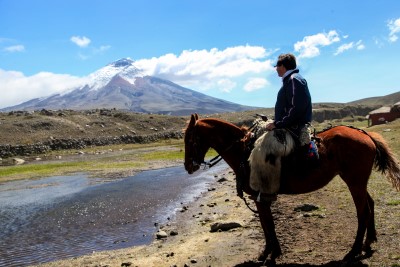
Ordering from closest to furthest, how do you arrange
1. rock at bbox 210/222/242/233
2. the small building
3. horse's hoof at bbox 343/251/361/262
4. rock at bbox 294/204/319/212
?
horse's hoof at bbox 343/251/361/262 < rock at bbox 210/222/242/233 < rock at bbox 294/204/319/212 < the small building

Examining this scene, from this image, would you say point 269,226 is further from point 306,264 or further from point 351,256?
point 351,256

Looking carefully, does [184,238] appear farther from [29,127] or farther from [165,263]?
[29,127]

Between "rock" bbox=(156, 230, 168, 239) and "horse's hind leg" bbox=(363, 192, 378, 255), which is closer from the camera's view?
"horse's hind leg" bbox=(363, 192, 378, 255)

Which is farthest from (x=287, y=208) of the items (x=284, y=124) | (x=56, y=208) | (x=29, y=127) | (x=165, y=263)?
(x=29, y=127)

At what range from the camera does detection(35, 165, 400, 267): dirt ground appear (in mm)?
9352

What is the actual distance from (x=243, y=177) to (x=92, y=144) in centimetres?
7734

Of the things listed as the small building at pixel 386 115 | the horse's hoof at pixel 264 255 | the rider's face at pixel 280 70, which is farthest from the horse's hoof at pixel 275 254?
the small building at pixel 386 115

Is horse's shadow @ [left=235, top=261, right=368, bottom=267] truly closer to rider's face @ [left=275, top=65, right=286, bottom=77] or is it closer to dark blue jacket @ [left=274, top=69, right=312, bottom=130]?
dark blue jacket @ [left=274, top=69, right=312, bottom=130]

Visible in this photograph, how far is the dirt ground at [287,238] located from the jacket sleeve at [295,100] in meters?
3.44

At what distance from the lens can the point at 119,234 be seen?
16.3 metres

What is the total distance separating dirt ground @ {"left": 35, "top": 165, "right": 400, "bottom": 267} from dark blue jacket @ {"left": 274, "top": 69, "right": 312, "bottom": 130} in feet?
11.1

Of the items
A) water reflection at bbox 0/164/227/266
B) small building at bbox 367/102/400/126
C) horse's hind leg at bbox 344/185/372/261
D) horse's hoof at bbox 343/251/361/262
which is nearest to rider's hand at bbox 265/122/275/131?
horse's hind leg at bbox 344/185/372/261

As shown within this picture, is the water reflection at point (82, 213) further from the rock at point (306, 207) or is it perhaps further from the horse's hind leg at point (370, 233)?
the horse's hind leg at point (370, 233)

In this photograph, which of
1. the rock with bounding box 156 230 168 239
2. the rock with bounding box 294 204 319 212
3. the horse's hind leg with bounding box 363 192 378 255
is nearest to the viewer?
the horse's hind leg with bounding box 363 192 378 255
